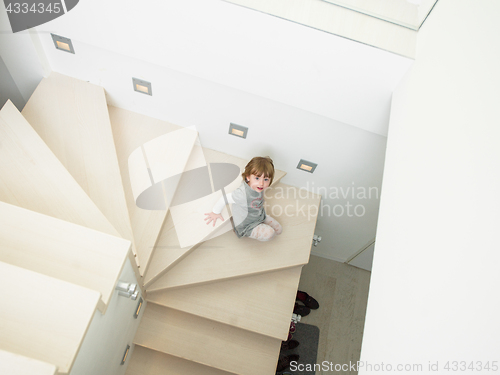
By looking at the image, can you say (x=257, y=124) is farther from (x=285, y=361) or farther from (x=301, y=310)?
(x=285, y=361)

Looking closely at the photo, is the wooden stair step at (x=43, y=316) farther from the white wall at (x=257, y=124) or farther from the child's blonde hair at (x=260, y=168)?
the white wall at (x=257, y=124)

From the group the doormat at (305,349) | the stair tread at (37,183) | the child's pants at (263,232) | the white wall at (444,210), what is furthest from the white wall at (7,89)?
the doormat at (305,349)

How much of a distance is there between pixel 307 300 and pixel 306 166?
1.24m

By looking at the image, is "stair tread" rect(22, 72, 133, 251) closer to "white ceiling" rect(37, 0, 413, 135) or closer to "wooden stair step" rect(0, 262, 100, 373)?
"white ceiling" rect(37, 0, 413, 135)

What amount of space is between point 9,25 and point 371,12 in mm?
1865

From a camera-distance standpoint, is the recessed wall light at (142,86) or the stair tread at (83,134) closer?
the stair tread at (83,134)

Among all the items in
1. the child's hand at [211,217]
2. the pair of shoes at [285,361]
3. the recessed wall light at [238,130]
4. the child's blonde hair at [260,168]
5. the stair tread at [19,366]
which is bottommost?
the stair tread at [19,366]

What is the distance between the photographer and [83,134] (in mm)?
1947

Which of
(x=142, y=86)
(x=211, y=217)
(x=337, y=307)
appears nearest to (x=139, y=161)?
(x=142, y=86)

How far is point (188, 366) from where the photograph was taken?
6.68 ft

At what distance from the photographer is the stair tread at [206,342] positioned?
1922 mm

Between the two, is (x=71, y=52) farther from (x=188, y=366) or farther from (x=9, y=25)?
(x=188, y=366)

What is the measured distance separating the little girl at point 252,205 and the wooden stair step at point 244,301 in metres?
0.30

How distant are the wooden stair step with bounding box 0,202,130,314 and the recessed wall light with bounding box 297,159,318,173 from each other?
138cm
